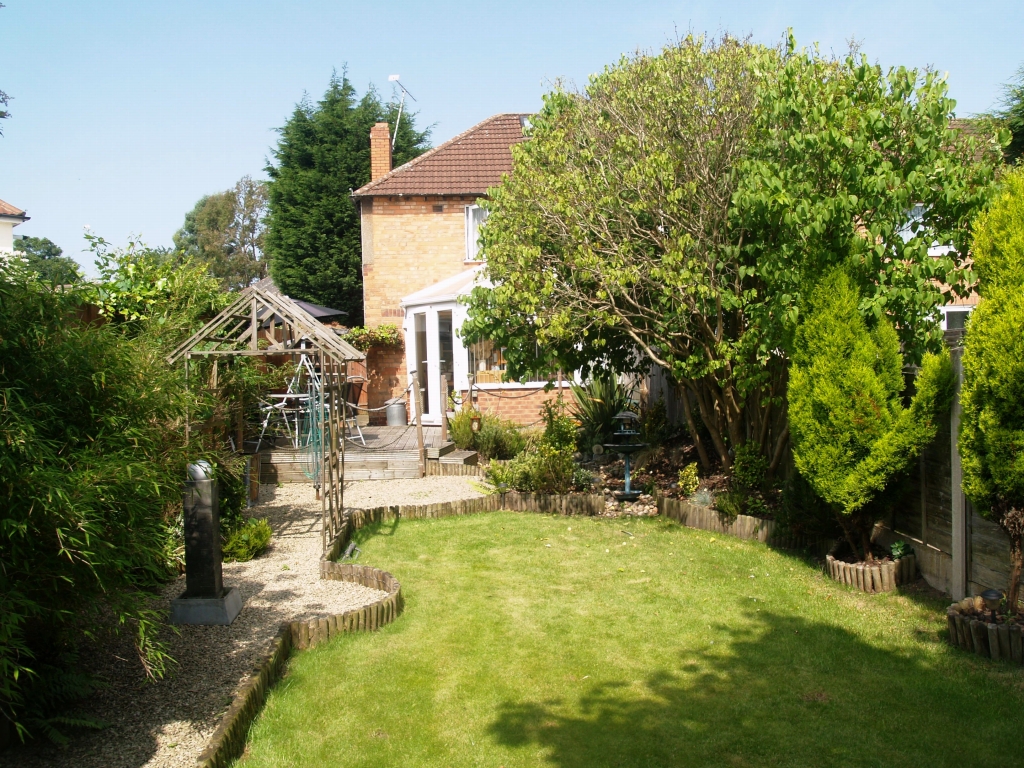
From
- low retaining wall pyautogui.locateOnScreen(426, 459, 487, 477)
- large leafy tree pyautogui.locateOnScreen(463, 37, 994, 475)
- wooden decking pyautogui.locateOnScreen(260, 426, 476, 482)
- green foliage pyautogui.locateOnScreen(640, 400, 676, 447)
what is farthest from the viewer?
low retaining wall pyautogui.locateOnScreen(426, 459, 487, 477)

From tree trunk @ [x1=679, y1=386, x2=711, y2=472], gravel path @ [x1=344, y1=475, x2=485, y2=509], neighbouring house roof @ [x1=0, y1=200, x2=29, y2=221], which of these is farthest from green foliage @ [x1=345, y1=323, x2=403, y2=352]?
tree trunk @ [x1=679, y1=386, x2=711, y2=472]

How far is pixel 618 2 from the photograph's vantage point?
40.5ft

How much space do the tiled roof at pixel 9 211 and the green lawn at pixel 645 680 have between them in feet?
68.9

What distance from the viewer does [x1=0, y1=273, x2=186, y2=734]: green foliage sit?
3.79m

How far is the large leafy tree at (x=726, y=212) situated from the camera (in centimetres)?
776

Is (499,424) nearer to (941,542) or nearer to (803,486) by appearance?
(803,486)

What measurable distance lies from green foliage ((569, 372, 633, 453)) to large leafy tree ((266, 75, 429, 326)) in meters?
18.3

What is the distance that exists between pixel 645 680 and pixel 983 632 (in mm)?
2420

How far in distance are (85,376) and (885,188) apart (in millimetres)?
6745

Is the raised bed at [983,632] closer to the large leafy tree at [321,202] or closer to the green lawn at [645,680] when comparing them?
the green lawn at [645,680]

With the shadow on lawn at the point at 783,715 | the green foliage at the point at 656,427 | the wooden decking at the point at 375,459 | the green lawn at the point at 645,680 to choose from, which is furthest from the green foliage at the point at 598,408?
the shadow on lawn at the point at 783,715

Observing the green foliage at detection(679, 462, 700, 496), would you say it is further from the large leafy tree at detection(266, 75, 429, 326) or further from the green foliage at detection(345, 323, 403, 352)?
the large leafy tree at detection(266, 75, 429, 326)

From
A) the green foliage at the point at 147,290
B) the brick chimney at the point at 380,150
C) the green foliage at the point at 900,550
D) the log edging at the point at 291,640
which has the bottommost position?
the log edging at the point at 291,640

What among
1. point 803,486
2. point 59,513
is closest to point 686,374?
point 803,486
